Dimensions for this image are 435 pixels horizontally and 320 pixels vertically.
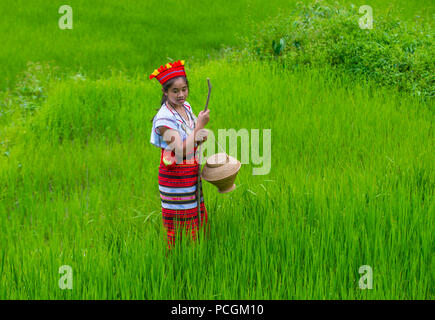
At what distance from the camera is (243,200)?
3.09 metres

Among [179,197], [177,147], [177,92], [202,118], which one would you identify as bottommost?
[179,197]

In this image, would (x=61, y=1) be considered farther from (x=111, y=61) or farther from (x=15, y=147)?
(x=15, y=147)

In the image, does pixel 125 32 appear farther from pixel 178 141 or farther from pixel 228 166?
pixel 228 166

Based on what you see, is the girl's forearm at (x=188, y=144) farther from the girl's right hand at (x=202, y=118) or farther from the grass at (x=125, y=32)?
the grass at (x=125, y=32)

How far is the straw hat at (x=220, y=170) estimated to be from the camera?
249cm

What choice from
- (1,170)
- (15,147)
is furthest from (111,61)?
(1,170)

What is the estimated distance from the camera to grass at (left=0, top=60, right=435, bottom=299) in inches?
92.7

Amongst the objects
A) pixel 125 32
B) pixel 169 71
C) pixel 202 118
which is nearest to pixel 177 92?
pixel 169 71

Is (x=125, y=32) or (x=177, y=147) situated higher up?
(x=125, y=32)

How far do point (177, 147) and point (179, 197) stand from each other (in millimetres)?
282

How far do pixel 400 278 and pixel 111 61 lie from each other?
6293 mm

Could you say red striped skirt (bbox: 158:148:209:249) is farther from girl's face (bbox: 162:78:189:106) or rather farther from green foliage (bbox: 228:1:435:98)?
green foliage (bbox: 228:1:435:98)

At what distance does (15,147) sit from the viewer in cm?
468

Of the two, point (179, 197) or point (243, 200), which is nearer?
point (179, 197)
